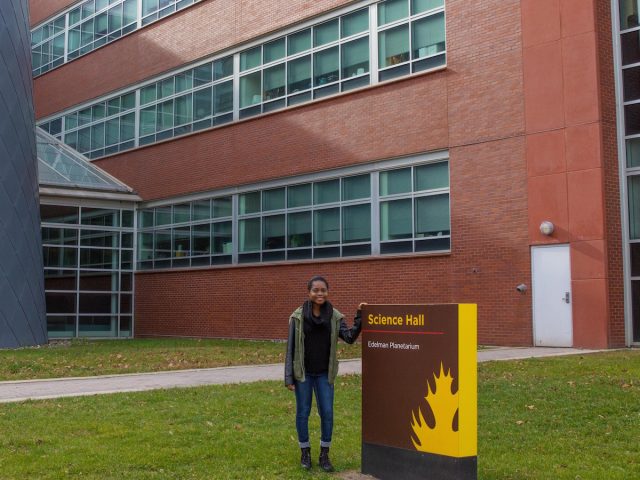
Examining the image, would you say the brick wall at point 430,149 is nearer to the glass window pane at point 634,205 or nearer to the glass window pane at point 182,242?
the glass window pane at point 182,242

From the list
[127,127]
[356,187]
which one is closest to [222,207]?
[356,187]

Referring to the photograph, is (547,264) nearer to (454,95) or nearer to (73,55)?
(454,95)

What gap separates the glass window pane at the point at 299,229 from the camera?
2353cm

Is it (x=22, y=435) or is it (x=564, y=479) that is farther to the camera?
(x=22, y=435)

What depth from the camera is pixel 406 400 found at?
620cm

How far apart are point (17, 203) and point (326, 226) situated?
324 inches

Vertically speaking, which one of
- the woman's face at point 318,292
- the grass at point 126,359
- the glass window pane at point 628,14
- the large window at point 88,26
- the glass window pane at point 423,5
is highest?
the large window at point 88,26

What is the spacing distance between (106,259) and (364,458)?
24272 millimetres

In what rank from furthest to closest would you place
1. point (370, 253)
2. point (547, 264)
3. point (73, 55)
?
point (73, 55) → point (370, 253) → point (547, 264)

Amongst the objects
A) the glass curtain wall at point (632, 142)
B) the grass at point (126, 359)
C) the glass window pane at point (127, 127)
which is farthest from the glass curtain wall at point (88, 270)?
the glass curtain wall at point (632, 142)

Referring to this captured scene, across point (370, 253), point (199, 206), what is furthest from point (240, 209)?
point (370, 253)

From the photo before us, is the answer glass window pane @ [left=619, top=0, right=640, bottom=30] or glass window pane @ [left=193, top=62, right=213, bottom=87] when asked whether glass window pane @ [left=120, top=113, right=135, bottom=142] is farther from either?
glass window pane @ [left=619, top=0, right=640, bottom=30]

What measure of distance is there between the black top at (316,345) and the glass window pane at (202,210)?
20.9 m

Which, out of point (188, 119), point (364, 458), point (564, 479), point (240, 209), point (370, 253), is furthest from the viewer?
point (188, 119)
